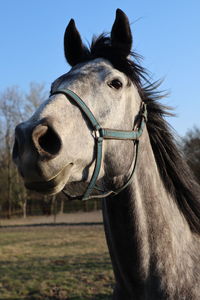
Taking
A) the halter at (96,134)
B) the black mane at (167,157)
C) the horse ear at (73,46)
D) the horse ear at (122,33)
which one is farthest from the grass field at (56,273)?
the horse ear at (122,33)

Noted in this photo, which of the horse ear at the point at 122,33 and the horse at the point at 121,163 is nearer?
the horse at the point at 121,163

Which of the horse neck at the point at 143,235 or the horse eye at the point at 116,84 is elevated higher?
the horse eye at the point at 116,84

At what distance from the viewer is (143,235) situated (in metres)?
2.23

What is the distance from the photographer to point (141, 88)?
8.36ft

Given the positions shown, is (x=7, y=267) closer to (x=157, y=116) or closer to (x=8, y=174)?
(x=157, y=116)

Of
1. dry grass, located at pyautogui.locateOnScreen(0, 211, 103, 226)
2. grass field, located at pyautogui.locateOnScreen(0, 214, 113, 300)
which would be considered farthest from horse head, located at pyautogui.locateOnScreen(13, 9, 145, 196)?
dry grass, located at pyautogui.locateOnScreen(0, 211, 103, 226)

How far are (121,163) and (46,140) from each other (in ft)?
1.88

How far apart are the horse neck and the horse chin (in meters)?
0.56

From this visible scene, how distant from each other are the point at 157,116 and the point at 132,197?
738mm

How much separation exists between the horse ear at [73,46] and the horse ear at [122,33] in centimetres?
28

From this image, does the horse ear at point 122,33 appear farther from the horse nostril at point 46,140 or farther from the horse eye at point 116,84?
the horse nostril at point 46,140

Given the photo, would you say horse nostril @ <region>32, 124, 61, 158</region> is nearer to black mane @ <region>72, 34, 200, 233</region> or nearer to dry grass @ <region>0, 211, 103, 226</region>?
black mane @ <region>72, 34, 200, 233</region>

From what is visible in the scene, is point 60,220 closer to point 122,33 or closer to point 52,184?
point 122,33

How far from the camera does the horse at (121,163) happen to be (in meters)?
1.75
